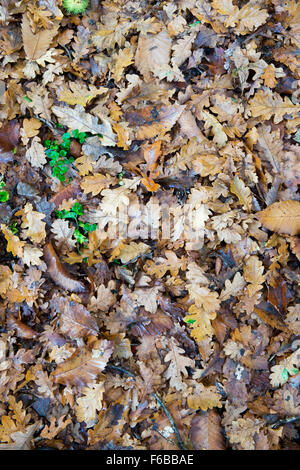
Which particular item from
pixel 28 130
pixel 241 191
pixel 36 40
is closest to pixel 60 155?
pixel 28 130

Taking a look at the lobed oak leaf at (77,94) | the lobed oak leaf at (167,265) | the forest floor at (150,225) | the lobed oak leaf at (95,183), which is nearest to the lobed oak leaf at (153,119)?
the forest floor at (150,225)

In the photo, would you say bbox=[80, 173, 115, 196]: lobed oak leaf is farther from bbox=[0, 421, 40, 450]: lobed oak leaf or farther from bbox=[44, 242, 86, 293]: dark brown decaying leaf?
bbox=[0, 421, 40, 450]: lobed oak leaf

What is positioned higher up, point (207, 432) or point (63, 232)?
point (63, 232)

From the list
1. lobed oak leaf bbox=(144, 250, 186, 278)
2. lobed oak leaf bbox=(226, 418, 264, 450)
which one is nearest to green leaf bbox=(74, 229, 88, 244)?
lobed oak leaf bbox=(144, 250, 186, 278)

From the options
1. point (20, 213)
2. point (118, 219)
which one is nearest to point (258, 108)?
point (118, 219)

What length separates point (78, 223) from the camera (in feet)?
9.32

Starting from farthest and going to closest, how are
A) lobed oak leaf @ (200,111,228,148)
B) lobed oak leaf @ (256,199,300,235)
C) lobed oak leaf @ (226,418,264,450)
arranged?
lobed oak leaf @ (200,111,228,148) < lobed oak leaf @ (256,199,300,235) < lobed oak leaf @ (226,418,264,450)

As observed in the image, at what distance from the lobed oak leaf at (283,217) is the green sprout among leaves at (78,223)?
135cm

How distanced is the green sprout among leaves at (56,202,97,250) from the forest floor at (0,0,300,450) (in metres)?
0.01

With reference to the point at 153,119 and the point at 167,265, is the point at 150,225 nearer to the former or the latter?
the point at 167,265

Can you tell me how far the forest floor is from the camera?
2.62 meters

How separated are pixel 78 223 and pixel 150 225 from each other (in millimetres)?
595

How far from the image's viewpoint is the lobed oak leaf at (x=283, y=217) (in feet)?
8.66

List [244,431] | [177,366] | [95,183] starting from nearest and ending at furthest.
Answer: [244,431]
[177,366]
[95,183]
